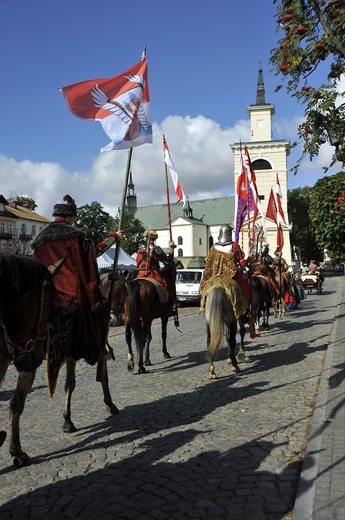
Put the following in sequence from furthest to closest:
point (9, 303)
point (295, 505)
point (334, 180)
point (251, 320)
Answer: point (334, 180) → point (251, 320) → point (9, 303) → point (295, 505)

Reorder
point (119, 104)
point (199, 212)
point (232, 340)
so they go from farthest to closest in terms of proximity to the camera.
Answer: point (199, 212), point (232, 340), point (119, 104)

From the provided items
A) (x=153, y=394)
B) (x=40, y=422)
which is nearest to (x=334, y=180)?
(x=153, y=394)

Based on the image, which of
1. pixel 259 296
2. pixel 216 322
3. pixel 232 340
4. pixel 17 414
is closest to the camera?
pixel 17 414

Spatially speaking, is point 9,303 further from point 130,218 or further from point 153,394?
point 130,218

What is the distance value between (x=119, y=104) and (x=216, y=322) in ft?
11.9

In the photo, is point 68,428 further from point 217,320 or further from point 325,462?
point 217,320

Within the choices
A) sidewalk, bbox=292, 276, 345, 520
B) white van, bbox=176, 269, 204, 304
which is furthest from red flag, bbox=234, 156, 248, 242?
white van, bbox=176, 269, 204, 304

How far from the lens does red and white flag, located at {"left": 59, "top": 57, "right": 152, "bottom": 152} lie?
6.24 m

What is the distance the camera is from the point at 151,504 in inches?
150

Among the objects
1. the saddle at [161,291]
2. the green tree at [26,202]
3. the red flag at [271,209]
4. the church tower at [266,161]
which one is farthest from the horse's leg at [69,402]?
the green tree at [26,202]

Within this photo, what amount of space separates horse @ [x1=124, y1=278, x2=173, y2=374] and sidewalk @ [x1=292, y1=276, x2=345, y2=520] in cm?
308

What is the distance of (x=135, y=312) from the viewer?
8.83 m

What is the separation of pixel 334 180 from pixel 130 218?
41.6 metres

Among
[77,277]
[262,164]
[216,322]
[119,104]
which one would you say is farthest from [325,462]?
[262,164]
